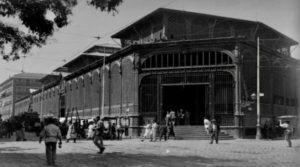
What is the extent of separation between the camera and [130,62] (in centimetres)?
3844

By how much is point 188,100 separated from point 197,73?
14.6 feet

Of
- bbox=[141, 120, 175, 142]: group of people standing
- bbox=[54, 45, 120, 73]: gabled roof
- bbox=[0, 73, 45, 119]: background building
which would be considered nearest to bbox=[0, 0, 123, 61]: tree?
bbox=[141, 120, 175, 142]: group of people standing

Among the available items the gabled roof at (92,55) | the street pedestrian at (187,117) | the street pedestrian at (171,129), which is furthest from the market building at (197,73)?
the gabled roof at (92,55)

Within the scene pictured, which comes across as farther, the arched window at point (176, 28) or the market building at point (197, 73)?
the arched window at point (176, 28)

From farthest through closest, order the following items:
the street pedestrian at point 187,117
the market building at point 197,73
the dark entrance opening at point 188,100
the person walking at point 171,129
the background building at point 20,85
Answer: the background building at point 20,85, the dark entrance opening at point 188,100, the street pedestrian at point 187,117, the market building at point 197,73, the person walking at point 171,129

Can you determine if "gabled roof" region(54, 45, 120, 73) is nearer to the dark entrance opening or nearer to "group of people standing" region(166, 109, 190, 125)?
the dark entrance opening

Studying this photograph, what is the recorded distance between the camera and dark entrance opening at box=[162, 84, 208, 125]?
37.8m

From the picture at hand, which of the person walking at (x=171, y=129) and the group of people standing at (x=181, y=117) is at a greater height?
the group of people standing at (x=181, y=117)

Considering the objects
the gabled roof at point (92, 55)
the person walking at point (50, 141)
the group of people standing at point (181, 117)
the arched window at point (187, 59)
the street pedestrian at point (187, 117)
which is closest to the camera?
the person walking at point (50, 141)

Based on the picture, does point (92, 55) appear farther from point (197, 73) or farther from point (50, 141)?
point (50, 141)

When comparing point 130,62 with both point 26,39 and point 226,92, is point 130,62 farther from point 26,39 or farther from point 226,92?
point 26,39

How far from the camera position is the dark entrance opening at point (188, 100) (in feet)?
124

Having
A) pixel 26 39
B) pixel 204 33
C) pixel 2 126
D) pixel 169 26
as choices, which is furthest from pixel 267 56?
pixel 26 39

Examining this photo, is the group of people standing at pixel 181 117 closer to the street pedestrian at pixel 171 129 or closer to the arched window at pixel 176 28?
the street pedestrian at pixel 171 129
